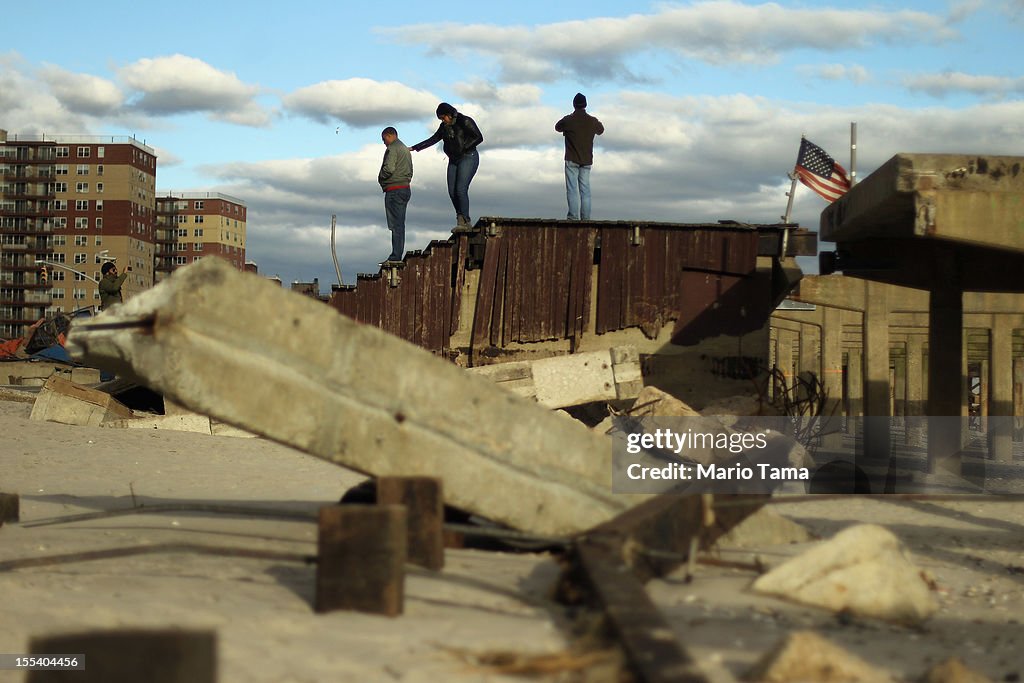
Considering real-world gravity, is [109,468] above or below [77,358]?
below

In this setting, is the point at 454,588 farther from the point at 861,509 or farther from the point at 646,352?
the point at 646,352

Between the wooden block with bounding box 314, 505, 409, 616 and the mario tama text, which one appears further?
the mario tama text

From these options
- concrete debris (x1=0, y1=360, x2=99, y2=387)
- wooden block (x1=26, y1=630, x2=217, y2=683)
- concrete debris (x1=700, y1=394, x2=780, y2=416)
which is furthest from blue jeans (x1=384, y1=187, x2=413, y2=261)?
concrete debris (x1=0, y1=360, x2=99, y2=387)

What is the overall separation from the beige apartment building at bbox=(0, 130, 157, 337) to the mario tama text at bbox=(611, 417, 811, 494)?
116 m

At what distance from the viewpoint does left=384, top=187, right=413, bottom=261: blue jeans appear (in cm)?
1688

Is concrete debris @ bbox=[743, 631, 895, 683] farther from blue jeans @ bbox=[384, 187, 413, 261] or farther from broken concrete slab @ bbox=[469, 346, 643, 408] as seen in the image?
blue jeans @ bbox=[384, 187, 413, 261]

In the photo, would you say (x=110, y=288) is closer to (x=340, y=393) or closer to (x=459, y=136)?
(x=459, y=136)

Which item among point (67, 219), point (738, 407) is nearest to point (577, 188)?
point (738, 407)

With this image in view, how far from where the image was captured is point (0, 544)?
19.4 feet

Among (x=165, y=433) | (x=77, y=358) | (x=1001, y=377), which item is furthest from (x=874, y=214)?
(x=1001, y=377)

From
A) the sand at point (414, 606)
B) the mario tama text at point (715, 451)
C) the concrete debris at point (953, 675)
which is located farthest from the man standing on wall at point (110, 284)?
the concrete debris at point (953, 675)

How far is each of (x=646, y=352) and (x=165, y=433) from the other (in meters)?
7.40

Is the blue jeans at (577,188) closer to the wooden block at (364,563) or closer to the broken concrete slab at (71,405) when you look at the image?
the broken concrete slab at (71,405)

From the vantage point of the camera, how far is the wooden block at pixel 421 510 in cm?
517
